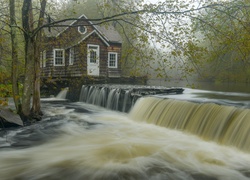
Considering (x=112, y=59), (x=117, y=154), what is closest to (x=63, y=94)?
(x=112, y=59)

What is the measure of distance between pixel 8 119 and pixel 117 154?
5296mm

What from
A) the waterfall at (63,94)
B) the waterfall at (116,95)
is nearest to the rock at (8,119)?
the waterfall at (116,95)

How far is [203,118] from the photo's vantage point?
9008 millimetres

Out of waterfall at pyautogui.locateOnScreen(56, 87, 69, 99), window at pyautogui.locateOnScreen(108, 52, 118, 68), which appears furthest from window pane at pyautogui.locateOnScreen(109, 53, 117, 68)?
waterfall at pyautogui.locateOnScreen(56, 87, 69, 99)

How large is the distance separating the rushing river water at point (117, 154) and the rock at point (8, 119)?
436mm

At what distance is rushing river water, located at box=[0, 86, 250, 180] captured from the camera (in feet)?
19.6

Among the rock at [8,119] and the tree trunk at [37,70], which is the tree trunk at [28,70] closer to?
the tree trunk at [37,70]

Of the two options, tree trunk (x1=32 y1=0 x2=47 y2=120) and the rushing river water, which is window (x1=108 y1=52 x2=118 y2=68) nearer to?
tree trunk (x1=32 y1=0 x2=47 y2=120)

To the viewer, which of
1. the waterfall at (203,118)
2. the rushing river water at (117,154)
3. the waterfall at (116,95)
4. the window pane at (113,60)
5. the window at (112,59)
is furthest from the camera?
the window pane at (113,60)

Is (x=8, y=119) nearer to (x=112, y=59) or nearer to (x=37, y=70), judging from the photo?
(x=37, y=70)

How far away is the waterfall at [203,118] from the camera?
25.1ft

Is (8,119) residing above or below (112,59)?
below

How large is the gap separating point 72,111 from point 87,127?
4447 millimetres

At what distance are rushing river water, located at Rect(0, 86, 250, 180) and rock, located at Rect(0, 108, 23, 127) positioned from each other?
0.44 m
